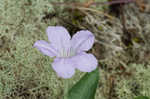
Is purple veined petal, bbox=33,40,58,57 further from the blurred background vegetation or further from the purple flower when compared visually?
the blurred background vegetation

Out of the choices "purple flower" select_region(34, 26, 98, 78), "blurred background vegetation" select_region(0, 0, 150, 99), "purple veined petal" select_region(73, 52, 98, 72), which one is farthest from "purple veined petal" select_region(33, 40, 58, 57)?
"blurred background vegetation" select_region(0, 0, 150, 99)


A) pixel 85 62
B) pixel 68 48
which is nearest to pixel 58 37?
pixel 68 48

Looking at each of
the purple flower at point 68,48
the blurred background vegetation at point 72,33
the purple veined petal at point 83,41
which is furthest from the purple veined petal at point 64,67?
the blurred background vegetation at point 72,33

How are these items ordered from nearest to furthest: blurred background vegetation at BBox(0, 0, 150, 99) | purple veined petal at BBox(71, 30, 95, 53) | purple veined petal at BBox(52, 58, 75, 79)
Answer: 1. purple veined petal at BBox(52, 58, 75, 79)
2. purple veined petal at BBox(71, 30, 95, 53)
3. blurred background vegetation at BBox(0, 0, 150, 99)

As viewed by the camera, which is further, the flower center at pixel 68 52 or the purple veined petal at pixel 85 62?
the flower center at pixel 68 52

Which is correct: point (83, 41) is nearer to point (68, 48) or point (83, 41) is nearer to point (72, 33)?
point (68, 48)

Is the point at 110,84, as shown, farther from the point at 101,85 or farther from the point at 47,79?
the point at 47,79

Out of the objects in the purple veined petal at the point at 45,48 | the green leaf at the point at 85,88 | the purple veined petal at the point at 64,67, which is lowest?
the green leaf at the point at 85,88

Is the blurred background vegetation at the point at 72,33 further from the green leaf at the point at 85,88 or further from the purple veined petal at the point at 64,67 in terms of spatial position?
the purple veined petal at the point at 64,67
